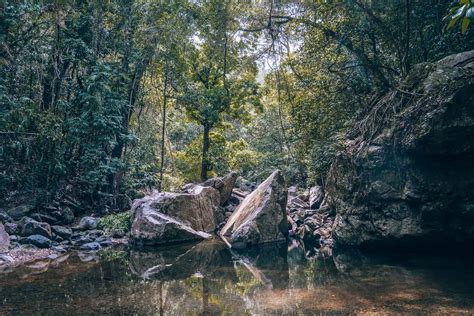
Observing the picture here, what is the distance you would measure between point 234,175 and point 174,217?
3.83m

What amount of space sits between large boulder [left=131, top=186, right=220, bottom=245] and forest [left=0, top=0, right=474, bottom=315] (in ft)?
0.18

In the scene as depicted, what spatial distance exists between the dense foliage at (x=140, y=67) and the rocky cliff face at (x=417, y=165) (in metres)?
1.52

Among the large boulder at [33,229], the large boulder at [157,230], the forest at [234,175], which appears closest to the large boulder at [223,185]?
the forest at [234,175]

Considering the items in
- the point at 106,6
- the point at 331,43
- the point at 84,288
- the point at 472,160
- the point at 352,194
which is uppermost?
the point at 106,6

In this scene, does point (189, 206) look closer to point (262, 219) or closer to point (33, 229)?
point (262, 219)

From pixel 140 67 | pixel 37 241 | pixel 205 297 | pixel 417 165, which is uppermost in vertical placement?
pixel 140 67

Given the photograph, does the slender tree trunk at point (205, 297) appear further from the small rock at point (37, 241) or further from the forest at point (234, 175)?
the small rock at point (37, 241)

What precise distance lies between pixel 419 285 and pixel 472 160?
2.67 m

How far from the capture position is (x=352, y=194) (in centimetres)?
843

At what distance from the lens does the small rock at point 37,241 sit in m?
8.32

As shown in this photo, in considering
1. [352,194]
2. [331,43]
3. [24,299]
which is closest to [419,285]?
[352,194]

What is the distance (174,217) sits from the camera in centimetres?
1027

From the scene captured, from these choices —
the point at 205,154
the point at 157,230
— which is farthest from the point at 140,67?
the point at 157,230

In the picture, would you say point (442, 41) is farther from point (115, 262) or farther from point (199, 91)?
point (199, 91)
